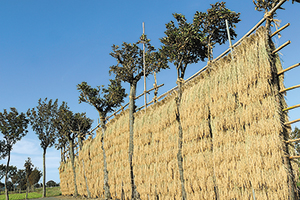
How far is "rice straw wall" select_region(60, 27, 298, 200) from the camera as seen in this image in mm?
5066

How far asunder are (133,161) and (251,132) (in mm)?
6308

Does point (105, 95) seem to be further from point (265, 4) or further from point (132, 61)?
point (265, 4)

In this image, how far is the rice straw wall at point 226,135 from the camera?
16.6 feet

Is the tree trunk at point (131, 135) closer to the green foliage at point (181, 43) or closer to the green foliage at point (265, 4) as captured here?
the green foliage at point (181, 43)

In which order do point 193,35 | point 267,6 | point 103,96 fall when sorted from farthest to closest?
point 103,96 → point 193,35 → point 267,6

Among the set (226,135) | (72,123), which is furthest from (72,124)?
(226,135)

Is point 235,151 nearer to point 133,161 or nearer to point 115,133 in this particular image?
point 133,161

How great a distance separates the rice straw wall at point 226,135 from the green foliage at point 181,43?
1.90 metres

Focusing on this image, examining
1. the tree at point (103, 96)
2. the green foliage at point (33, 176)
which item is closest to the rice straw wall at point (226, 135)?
the tree at point (103, 96)

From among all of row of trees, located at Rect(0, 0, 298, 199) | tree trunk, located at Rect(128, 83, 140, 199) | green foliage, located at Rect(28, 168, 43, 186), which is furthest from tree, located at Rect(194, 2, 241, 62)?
green foliage, located at Rect(28, 168, 43, 186)

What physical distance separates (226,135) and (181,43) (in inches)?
194

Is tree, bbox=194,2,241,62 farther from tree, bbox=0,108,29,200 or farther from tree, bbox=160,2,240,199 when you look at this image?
tree, bbox=0,108,29,200

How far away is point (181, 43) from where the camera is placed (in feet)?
31.9

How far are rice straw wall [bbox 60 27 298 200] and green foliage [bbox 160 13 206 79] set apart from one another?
190 centimetres
